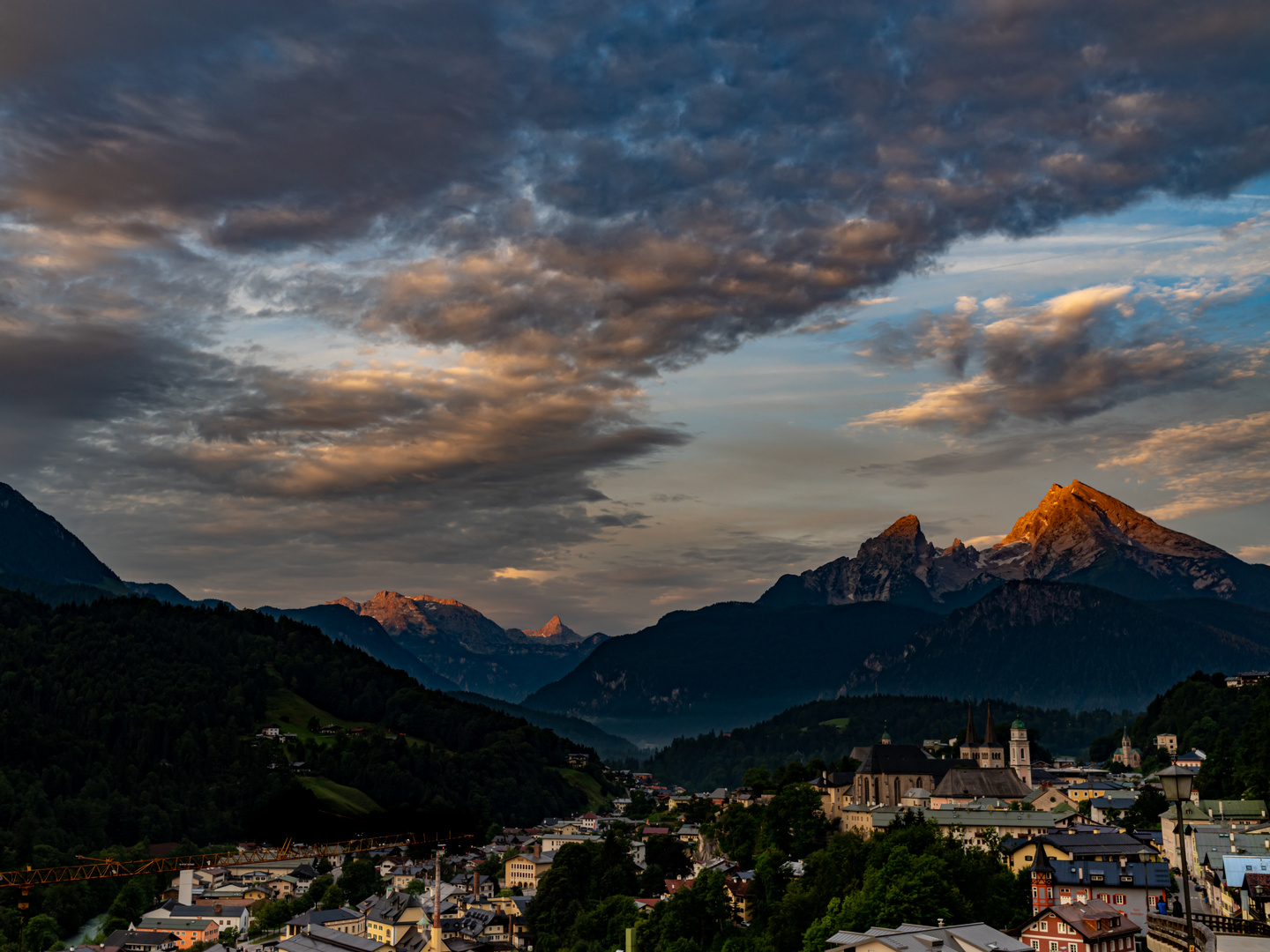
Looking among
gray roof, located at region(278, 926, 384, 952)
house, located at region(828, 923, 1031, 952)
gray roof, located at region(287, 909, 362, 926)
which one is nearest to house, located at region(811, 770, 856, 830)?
gray roof, located at region(278, 926, 384, 952)

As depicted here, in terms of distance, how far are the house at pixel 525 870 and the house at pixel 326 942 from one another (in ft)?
138

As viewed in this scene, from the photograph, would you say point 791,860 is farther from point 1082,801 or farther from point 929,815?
point 1082,801

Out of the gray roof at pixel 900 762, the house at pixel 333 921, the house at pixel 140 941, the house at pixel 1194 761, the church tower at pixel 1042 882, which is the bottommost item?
the house at pixel 140 941

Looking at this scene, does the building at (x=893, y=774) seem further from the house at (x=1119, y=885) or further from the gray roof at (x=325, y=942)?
the house at (x=1119, y=885)

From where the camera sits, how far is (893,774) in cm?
17762

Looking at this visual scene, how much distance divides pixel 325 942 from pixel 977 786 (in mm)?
81525

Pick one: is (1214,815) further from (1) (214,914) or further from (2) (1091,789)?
(1) (214,914)

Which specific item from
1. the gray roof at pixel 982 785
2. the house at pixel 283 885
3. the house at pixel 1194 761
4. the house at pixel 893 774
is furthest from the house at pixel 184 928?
the house at pixel 1194 761

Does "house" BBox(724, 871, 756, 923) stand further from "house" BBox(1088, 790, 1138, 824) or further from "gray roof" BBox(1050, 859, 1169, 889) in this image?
"house" BBox(1088, 790, 1138, 824)

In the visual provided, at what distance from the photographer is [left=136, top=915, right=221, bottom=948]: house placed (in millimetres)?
153250

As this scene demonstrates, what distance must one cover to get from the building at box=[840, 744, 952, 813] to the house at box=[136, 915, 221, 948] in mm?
A: 81526

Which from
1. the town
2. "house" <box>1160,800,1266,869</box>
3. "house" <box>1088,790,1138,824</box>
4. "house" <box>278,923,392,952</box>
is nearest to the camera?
the town

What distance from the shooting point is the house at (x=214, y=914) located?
15900 cm

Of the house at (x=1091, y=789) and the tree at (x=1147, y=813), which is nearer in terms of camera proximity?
the tree at (x=1147, y=813)
